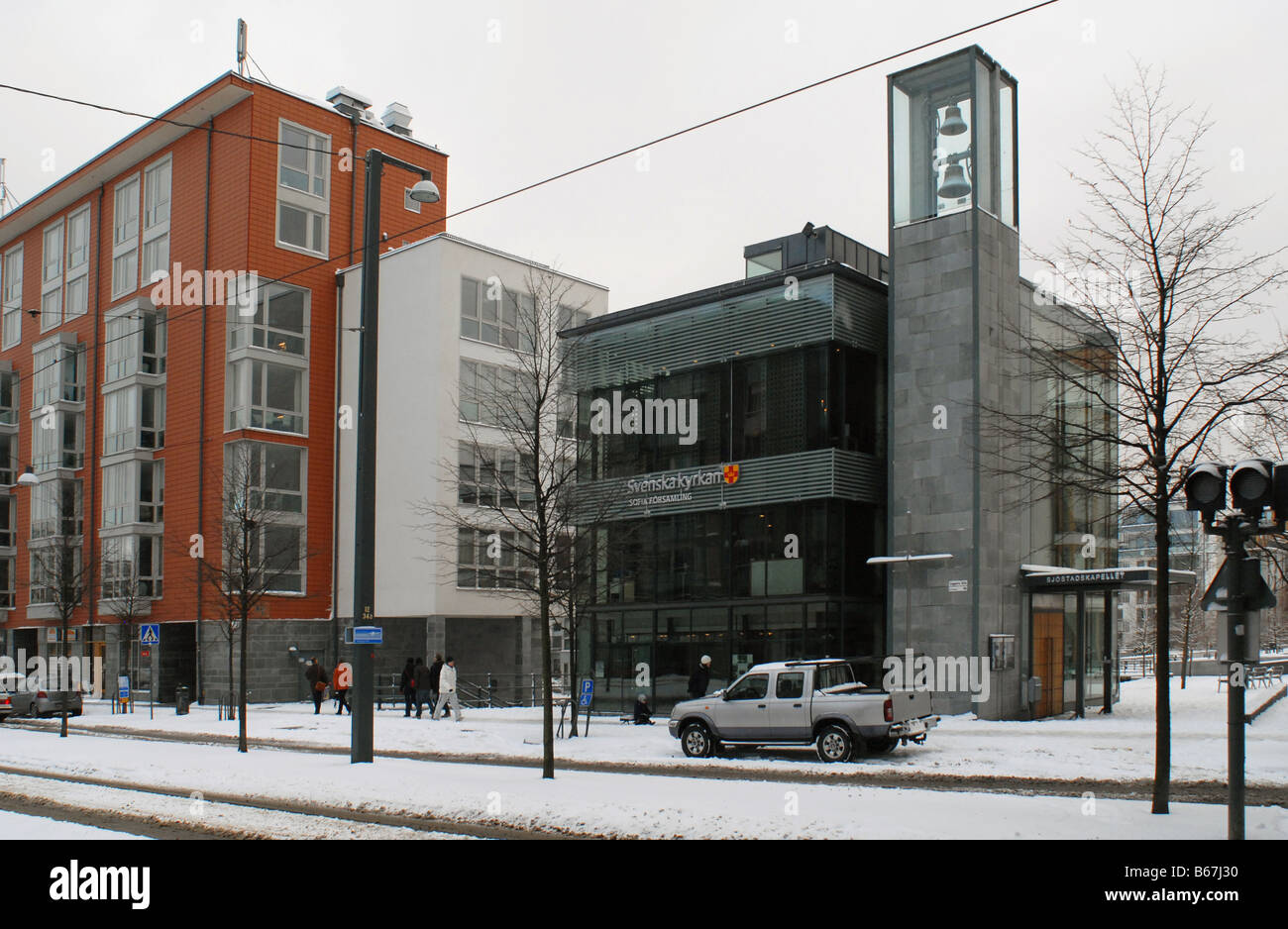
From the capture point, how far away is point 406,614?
40.5 m

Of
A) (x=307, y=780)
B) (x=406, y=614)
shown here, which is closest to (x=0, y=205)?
(x=406, y=614)

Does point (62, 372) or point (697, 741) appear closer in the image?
point (697, 741)

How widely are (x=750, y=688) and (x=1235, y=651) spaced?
12336 mm

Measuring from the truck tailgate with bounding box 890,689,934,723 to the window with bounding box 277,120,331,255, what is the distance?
31401 millimetres

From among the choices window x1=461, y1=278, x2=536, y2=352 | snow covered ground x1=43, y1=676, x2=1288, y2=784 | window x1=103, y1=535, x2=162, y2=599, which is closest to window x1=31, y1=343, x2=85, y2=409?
window x1=103, y1=535, x2=162, y2=599

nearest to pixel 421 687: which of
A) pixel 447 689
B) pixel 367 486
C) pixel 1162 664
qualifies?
pixel 447 689

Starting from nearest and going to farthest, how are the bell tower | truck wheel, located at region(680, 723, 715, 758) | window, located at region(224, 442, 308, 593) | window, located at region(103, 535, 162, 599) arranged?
truck wheel, located at region(680, 723, 715, 758) → the bell tower → window, located at region(224, 442, 308, 593) → window, located at region(103, 535, 162, 599)

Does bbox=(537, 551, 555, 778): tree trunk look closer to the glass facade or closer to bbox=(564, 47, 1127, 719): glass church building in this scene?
bbox=(564, 47, 1127, 719): glass church building

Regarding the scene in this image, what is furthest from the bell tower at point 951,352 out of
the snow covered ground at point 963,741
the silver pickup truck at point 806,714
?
the silver pickup truck at point 806,714

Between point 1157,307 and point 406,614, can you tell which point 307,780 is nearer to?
point 1157,307

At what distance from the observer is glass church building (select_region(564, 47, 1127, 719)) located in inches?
1051

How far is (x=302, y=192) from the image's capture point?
4453cm

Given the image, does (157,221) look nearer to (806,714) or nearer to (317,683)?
(317,683)

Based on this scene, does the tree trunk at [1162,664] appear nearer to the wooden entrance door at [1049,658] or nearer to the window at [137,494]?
the wooden entrance door at [1049,658]
